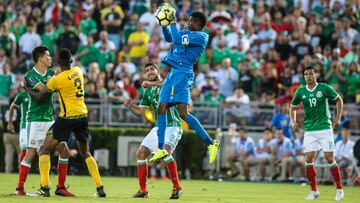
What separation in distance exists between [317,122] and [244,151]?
959 centimetres

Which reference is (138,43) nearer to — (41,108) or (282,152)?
(282,152)

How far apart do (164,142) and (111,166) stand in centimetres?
1278

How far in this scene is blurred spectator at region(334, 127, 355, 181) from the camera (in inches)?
1140

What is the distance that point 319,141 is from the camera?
20.6 m

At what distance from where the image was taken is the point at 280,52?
33000mm

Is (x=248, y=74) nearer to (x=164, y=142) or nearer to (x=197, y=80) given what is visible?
(x=197, y=80)

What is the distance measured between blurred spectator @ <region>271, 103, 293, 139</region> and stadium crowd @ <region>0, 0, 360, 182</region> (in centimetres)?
6

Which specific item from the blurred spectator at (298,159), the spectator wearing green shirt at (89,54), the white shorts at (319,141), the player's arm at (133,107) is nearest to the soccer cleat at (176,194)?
the player's arm at (133,107)

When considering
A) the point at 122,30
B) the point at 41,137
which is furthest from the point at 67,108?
the point at 122,30

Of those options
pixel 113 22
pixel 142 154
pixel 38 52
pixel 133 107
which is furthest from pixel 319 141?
pixel 113 22

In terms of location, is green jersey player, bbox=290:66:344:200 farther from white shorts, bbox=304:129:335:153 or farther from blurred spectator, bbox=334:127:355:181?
blurred spectator, bbox=334:127:355:181

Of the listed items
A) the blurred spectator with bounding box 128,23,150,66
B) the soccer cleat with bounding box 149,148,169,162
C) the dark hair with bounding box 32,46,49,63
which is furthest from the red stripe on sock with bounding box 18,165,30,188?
the blurred spectator with bounding box 128,23,150,66

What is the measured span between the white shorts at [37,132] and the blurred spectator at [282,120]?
12.0m

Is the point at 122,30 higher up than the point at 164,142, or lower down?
higher up
